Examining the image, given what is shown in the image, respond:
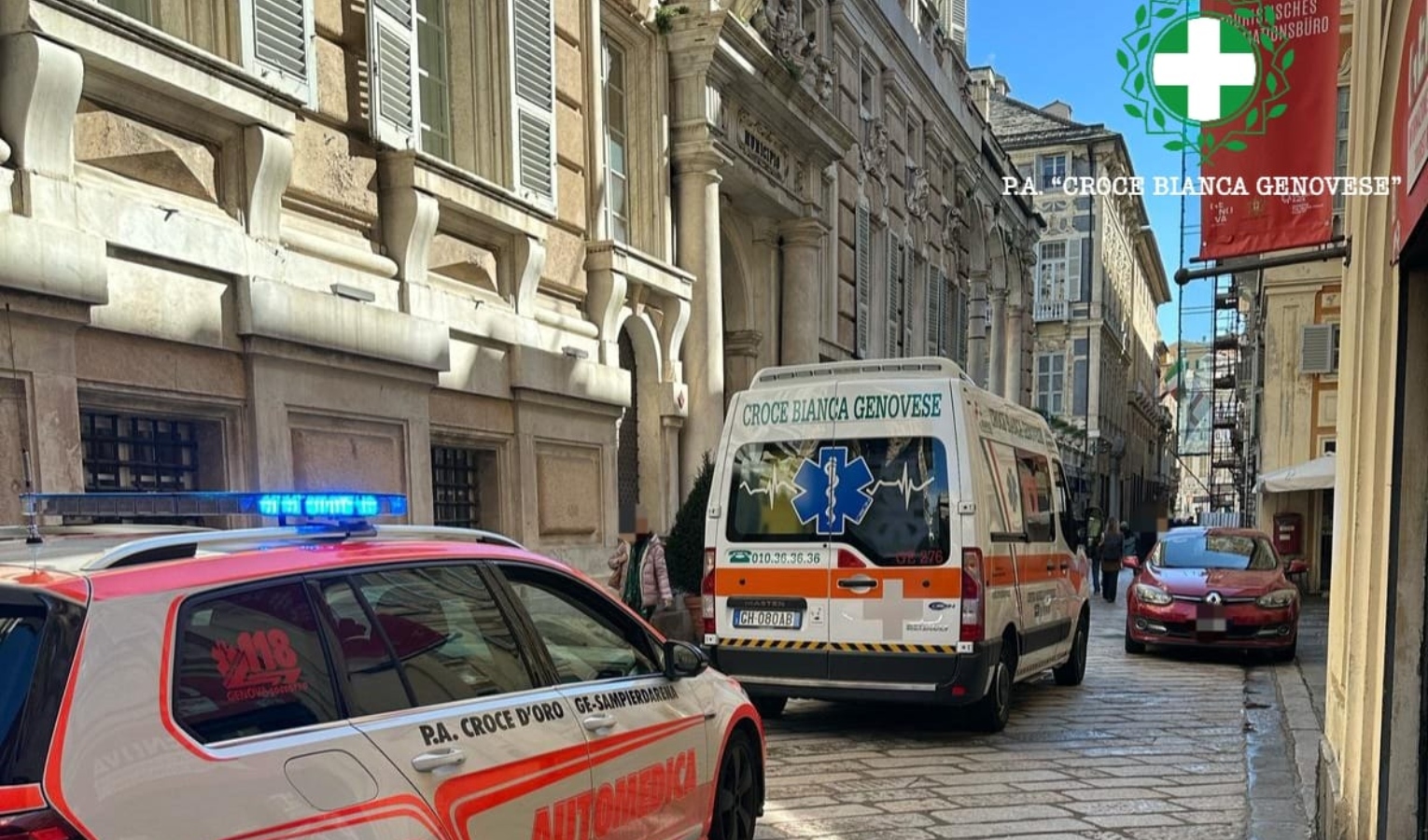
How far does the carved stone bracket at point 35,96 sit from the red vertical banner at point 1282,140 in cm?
708

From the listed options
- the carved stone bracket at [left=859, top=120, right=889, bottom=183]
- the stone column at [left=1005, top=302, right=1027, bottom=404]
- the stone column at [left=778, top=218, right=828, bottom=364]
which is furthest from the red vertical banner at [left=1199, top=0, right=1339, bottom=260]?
the stone column at [left=1005, top=302, right=1027, bottom=404]

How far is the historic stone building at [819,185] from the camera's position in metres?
14.4

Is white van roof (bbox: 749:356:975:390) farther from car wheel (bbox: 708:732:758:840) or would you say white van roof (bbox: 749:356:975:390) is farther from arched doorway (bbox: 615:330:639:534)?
arched doorway (bbox: 615:330:639:534)

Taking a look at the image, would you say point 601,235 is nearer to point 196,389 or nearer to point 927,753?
point 196,389

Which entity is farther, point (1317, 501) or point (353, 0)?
point (1317, 501)

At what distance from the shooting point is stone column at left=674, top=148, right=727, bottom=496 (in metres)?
14.2

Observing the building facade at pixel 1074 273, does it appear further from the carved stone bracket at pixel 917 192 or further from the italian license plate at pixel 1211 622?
the italian license plate at pixel 1211 622

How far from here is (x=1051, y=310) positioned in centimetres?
5441

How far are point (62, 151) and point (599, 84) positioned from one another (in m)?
6.82

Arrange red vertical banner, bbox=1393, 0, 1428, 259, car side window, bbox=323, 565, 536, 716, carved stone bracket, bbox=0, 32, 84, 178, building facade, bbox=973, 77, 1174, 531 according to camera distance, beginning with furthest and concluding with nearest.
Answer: building facade, bbox=973, 77, 1174, 531
carved stone bracket, bbox=0, 32, 84, 178
red vertical banner, bbox=1393, 0, 1428, 259
car side window, bbox=323, 565, 536, 716

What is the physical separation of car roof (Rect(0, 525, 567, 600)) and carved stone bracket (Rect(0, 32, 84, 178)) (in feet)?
12.3

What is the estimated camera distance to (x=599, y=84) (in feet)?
39.8

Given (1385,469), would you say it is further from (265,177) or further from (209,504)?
(265,177)

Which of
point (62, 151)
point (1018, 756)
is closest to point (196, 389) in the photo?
point (62, 151)
